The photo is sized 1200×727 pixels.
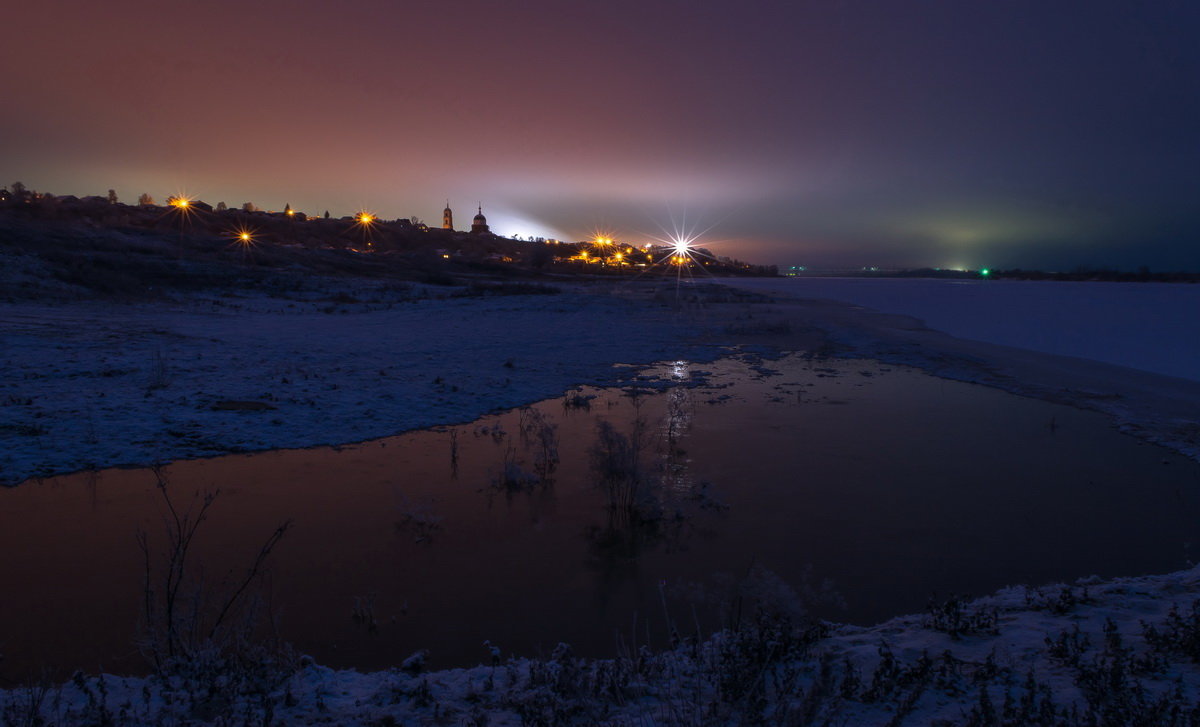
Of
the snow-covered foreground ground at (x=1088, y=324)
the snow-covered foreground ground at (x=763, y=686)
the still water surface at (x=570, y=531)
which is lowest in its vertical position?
the still water surface at (x=570, y=531)

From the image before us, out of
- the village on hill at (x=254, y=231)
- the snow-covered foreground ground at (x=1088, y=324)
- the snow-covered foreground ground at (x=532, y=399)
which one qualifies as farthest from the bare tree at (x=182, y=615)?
the village on hill at (x=254, y=231)

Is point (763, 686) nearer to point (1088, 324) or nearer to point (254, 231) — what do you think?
point (1088, 324)

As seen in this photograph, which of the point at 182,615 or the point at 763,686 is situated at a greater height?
the point at 763,686

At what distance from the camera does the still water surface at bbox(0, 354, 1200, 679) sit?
522cm

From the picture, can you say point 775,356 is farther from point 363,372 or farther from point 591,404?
point 363,372

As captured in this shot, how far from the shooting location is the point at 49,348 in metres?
15.2

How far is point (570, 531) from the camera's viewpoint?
708cm

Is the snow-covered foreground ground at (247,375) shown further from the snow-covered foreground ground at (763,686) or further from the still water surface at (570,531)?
the snow-covered foreground ground at (763,686)

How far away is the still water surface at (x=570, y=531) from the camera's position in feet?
17.1

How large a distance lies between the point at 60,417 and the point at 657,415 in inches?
410

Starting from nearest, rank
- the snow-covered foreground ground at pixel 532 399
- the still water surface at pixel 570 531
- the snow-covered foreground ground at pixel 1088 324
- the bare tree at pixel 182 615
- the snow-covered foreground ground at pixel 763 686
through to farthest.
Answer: the snow-covered foreground ground at pixel 763 686, the snow-covered foreground ground at pixel 532 399, the bare tree at pixel 182 615, the still water surface at pixel 570 531, the snow-covered foreground ground at pixel 1088 324

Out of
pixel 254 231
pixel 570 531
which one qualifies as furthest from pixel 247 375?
pixel 254 231

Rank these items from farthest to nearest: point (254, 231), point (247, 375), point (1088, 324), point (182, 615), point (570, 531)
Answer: point (254, 231) → point (1088, 324) → point (247, 375) → point (570, 531) → point (182, 615)

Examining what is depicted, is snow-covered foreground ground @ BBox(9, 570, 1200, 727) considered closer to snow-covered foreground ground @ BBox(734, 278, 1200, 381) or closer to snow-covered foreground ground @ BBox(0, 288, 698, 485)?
snow-covered foreground ground @ BBox(0, 288, 698, 485)
